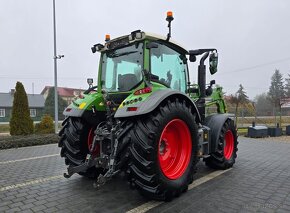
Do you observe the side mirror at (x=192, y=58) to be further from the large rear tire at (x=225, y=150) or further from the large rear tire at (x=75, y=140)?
the large rear tire at (x=75, y=140)

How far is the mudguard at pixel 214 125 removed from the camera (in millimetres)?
5227

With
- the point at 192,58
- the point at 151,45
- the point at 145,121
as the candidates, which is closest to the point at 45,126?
the point at 192,58

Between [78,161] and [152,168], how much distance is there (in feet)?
5.27

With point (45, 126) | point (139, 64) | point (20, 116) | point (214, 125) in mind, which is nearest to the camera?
point (139, 64)

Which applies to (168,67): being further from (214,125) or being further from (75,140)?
(75,140)

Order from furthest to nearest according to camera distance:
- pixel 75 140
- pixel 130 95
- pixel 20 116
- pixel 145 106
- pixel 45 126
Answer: pixel 45 126, pixel 20 116, pixel 75 140, pixel 130 95, pixel 145 106

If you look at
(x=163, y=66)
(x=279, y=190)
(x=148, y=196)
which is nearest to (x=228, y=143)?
(x=279, y=190)

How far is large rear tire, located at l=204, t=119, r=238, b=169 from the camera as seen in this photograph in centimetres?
543

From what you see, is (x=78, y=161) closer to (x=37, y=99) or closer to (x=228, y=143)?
(x=228, y=143)

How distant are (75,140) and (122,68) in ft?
4.91

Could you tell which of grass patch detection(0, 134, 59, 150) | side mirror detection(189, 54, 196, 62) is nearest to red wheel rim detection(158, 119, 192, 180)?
side mirror detection(189, 54, 196, 62)

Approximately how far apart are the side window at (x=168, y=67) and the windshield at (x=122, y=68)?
0.82 ft

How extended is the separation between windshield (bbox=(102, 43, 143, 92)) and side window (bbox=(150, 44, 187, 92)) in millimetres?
251

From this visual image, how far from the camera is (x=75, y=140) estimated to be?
4.42 meters
